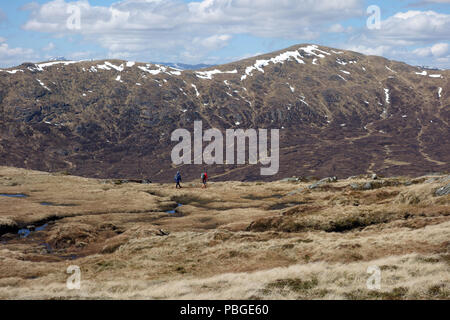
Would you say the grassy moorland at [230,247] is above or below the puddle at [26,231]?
above

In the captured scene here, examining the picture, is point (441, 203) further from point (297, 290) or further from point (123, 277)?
point (123, 277)

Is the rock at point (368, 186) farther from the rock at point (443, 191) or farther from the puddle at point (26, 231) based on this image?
the puddle at point (26, 231)

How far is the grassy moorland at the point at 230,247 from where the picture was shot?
2238cm

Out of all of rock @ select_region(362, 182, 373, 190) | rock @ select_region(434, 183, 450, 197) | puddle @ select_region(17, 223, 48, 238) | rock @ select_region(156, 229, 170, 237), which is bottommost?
puddle @ select_region(17, 223, 48, 238)

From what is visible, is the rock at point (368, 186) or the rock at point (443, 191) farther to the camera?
the rock at point (368, 186)

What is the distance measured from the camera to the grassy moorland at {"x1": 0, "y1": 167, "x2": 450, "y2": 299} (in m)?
22.4

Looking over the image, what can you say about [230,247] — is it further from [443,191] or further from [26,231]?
[26,231]

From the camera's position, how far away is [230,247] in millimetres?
34188

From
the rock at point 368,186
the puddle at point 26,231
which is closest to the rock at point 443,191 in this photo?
the rock at point 368,186

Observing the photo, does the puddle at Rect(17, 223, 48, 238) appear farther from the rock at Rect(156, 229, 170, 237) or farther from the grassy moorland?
the rock at Rect(156, 229, 170, 237)

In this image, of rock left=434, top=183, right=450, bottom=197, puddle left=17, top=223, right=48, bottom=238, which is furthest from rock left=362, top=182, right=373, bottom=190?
puddle left=17, top=223, right=48, bottom=238

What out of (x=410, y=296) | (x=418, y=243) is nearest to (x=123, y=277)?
(x=410, y=296)

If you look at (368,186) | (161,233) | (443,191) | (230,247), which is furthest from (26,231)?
(368,186)

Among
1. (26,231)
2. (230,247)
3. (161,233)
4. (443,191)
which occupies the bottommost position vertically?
(26,231)
